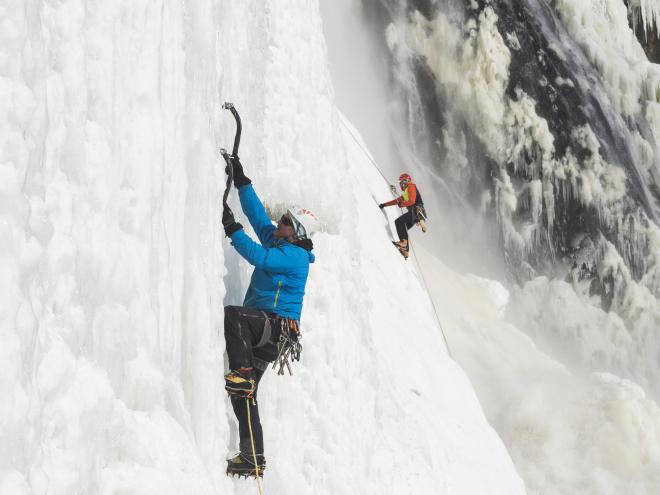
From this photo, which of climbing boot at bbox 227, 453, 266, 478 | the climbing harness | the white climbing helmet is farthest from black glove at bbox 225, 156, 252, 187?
climbing boot at bbox 227, 453, 266, 478

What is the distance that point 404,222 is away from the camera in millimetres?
10609

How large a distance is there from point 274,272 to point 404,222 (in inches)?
271

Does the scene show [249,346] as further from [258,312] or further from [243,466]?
[243,466]

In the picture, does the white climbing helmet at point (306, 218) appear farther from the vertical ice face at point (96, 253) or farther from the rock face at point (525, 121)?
→ the rock face at point (525, 121)

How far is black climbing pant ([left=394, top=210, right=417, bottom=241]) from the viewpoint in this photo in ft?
34.7

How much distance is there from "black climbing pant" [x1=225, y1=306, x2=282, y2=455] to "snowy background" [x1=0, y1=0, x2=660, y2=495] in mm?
126

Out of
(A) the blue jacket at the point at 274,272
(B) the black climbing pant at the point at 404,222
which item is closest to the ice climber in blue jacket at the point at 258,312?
(A) the blue jacket at the point at 274,272

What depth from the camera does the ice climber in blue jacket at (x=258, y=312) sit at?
3611 millimetres

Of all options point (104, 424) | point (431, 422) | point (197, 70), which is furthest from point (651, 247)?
point (104, 424)

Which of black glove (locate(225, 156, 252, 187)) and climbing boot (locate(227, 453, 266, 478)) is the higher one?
black glove (locate(225, 156, 252, 187))

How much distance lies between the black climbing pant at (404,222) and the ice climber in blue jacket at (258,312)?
259 inches

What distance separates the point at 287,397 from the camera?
14.9ft

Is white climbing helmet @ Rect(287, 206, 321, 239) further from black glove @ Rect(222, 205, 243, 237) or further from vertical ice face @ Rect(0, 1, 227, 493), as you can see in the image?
vertical ice face @ Rect(0, 1, 227, 493)

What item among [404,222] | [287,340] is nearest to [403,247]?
[404,222]
